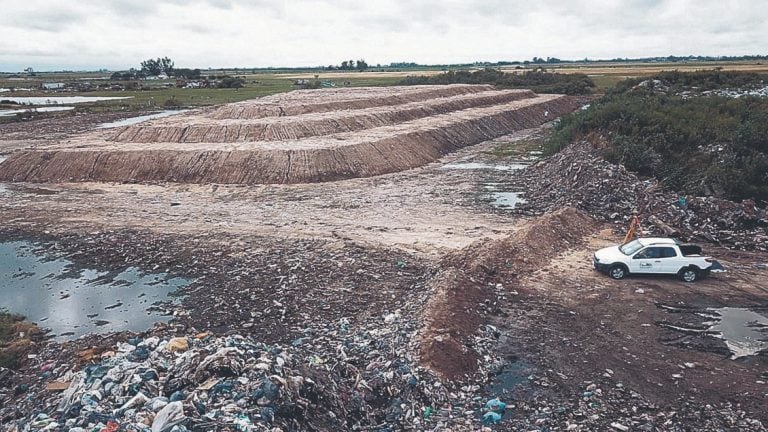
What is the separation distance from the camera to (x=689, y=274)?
50.0 feet

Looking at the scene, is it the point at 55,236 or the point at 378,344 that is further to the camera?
the point at 55,236

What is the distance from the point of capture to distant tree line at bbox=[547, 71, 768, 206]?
21016mm

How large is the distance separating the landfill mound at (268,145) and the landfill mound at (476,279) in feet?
47.5

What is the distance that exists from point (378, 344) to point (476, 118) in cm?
3927

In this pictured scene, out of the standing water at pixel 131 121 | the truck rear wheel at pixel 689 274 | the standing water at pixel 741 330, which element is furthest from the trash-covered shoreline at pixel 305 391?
the standing water at pixel 131 121

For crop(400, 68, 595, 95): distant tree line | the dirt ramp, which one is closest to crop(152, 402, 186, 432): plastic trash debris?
the dirt ramp

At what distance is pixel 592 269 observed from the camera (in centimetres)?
1638

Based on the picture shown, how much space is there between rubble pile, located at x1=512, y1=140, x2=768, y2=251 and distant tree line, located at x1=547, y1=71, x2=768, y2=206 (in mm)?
976

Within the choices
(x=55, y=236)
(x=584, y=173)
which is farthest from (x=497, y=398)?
(x=55, y=236)

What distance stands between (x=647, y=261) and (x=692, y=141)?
1289cm

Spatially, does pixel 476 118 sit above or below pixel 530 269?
above

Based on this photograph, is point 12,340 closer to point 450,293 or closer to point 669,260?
point 450,293

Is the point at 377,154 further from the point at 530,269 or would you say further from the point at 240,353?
the point at 240,353

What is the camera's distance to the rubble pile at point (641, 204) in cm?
1888
